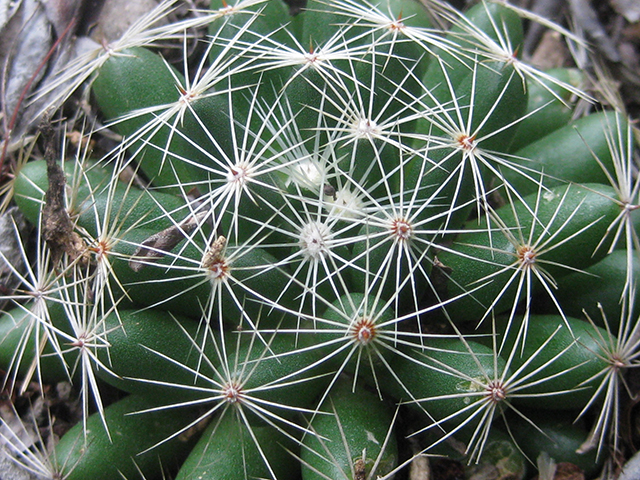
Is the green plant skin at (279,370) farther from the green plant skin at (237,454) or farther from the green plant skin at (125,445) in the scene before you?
the green plant skin at (125,445)

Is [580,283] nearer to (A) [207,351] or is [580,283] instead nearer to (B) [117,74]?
(A) [207,351]

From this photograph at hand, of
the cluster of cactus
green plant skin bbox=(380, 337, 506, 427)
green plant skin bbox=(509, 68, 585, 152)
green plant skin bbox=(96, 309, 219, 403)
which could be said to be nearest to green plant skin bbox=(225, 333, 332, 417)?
the cluster of cactus

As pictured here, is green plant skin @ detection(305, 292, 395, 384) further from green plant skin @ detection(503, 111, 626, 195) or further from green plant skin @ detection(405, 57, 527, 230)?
green plant skin @ detection(503, 111, 626, 195)

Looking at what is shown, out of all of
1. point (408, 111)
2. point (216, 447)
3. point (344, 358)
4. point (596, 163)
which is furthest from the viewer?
point (596, 163)

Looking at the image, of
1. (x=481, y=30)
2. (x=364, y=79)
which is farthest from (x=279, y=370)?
(x=481, y=30)

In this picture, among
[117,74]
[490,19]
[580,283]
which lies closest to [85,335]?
[117,74]

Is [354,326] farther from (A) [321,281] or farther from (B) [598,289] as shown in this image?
(B) [598,289]

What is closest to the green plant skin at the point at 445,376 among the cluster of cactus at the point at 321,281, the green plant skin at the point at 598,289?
the cluster of cactus at the point at 321,281
